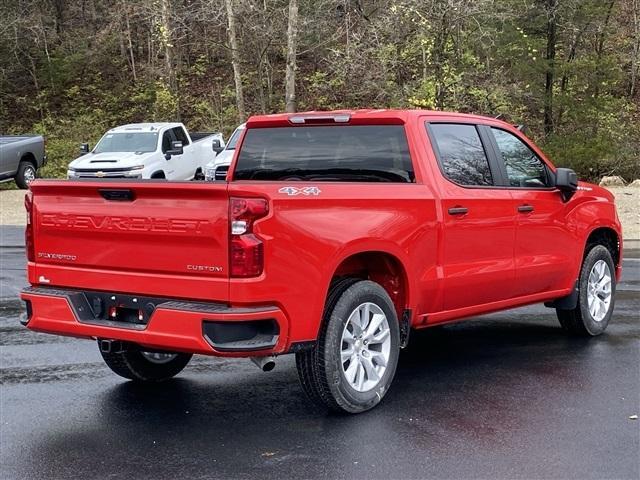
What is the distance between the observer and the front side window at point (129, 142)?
2258 centimetres

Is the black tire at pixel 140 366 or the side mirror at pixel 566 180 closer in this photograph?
the black tire at pixel 140 366

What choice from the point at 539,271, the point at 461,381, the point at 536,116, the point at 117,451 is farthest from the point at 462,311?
the point at 536,116

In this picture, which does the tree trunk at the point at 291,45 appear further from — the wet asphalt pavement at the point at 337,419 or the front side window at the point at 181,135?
the wet asphalt pavement at the point at 337,419

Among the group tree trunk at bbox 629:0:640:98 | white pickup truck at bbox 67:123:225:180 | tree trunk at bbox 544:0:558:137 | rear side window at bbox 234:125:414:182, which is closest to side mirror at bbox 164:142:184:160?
white pickup truck at bbox 67:123:225:180

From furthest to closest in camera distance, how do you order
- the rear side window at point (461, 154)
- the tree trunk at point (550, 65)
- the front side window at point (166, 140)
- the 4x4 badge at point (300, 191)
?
1. the tree trunk at point (550, 65)
2. the front side window at point (166, 140)
3. the rear side window at point (461, 154)
4. the 4x4 badge at point (300, 191)

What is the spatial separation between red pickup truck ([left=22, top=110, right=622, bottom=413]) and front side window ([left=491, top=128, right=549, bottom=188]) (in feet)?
0.05

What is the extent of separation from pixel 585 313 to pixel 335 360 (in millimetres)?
3317

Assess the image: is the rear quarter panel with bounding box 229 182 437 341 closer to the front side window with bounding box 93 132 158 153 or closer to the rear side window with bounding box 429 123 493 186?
the rear side window with bounding box 429 123 493 186

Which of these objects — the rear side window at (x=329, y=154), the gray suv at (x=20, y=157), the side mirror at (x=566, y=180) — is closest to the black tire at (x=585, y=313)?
the side mirror at (x=566, y=180)

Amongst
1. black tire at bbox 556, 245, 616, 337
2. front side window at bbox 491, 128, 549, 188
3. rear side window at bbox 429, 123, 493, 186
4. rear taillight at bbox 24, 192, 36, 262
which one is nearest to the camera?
rear taillight at bbox 24, 192, 36, 262

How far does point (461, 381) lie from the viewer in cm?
611

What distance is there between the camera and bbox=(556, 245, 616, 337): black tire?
7453 millimetres

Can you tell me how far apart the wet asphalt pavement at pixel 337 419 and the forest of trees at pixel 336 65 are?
16313 millimetres

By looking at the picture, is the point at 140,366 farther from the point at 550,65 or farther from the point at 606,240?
the point at 550,65
